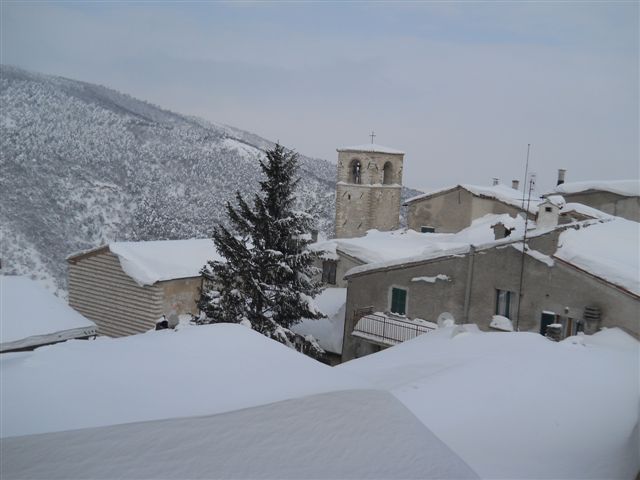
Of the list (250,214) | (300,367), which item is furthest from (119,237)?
(300,367)

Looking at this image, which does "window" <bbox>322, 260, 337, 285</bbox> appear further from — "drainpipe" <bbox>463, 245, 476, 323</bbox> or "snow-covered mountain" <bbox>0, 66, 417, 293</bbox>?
"drainpipe" <bbox>463, 245, 476, 323</bbox>

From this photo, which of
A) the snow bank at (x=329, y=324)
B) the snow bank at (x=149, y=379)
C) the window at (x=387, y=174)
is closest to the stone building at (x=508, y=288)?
the snow bank at (x=329, y=324)

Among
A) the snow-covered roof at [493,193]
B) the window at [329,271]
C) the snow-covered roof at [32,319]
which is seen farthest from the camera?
the snow-covered roof at [493,193]

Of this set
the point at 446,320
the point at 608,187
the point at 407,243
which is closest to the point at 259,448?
the point at 446,320

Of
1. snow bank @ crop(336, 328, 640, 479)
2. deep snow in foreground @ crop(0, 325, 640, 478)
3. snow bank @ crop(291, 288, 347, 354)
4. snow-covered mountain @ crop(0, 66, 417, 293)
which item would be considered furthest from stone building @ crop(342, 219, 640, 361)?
deep snow in foreground @ crop(0, 325, 640, 478)

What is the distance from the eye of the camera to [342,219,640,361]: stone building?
386 inches

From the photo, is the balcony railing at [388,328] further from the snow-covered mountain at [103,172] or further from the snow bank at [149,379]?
the snow bank at [149,379]

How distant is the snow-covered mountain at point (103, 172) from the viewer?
64.7ft

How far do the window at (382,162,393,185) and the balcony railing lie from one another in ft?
59.8

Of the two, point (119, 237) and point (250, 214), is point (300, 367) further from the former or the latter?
point (119, 237)

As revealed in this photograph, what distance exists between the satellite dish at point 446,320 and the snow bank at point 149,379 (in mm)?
6468

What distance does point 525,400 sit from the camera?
5.79 m

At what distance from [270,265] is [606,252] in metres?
6.90

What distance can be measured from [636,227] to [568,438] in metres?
9.18
